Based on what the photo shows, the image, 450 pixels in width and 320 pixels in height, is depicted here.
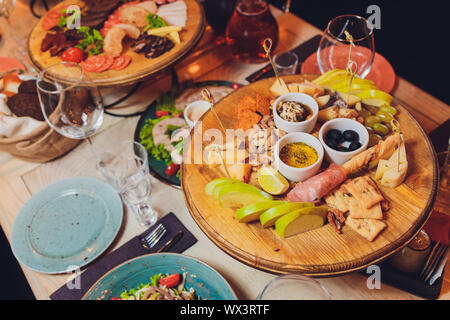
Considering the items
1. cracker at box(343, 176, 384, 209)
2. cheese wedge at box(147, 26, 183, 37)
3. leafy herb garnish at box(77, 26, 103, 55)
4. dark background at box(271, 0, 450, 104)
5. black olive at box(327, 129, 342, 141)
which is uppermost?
cheese wedge at box(147, 26, 183, 37)

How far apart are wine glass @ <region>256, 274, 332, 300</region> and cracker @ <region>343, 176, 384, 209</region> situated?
0.35m

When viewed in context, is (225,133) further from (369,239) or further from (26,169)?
(26,169)

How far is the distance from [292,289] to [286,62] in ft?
4.70

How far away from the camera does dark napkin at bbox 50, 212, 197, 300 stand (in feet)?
4.33

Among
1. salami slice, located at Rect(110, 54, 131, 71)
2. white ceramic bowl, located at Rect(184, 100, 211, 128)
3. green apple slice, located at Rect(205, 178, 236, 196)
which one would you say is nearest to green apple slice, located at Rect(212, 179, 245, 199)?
green apple slice, located at Rect(205, 178, 236, 196)

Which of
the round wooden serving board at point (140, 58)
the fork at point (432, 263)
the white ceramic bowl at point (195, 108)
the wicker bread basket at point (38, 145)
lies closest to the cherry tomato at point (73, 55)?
the round wooden serving board at point (140, 58)

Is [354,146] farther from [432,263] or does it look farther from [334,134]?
[432,263]

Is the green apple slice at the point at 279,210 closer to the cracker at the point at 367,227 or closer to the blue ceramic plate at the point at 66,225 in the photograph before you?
the cracker at the point at 367,227

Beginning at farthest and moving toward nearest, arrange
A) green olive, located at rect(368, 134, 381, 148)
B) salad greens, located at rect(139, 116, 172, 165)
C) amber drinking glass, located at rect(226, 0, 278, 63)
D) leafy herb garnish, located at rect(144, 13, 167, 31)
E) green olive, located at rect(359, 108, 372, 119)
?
amber drinking glass, located at rect(226, 0, 278, 63)
leafy herb garnish, located at rect(144, 13, 167, 31)
salad greens, located at rect(139, 116, 172, 165)
green olive, located at rect(359, 108, 372, 119)
green olive, located at rect(368, 134, 381, 148)

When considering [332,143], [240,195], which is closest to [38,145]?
[240,195]

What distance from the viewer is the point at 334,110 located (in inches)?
Answer: 51.4

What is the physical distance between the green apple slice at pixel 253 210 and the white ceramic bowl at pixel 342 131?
9.7 inches

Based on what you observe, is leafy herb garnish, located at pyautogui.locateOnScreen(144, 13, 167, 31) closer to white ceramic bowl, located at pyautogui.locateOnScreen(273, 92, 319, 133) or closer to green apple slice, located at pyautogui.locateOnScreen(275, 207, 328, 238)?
white ceramic bowl, located at pyautogui.locateOnScreen(273, 92, 319, 133)

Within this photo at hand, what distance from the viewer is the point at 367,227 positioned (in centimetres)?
105
